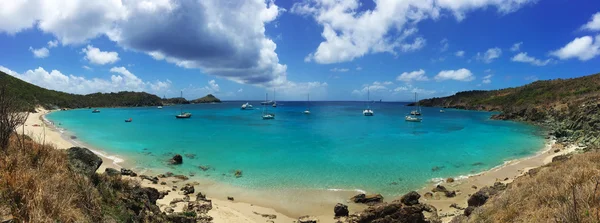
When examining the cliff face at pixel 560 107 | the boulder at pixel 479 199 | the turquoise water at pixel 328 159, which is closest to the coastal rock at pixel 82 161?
the turquoise water at pixel 328 159

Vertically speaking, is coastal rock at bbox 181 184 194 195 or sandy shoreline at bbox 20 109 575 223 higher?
coastal rock at bbox 181 184 194 195

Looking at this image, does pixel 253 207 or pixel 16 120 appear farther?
pixel 253 207

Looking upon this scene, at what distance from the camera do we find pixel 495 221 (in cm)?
894

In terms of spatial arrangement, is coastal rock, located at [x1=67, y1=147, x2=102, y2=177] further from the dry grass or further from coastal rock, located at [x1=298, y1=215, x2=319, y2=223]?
the dry grass

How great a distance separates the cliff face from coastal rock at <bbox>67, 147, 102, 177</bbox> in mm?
40069

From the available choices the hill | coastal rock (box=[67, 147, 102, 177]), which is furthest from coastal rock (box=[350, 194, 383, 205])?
the hill

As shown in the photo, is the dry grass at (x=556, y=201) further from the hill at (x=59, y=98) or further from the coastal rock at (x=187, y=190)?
the hill at (x=59, y=98)

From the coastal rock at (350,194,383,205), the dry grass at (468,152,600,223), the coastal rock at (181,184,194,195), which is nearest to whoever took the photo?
the dry grass at (468,152,600,223)

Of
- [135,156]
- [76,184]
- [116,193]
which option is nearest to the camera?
[76,184]

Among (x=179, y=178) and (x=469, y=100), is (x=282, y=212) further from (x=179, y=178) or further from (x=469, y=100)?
(x=469, y=100)

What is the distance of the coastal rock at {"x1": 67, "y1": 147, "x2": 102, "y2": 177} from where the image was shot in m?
9.99

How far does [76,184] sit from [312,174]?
1974 centimetres

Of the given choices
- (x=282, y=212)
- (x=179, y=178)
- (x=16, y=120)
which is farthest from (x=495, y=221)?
(x=179, y=178)

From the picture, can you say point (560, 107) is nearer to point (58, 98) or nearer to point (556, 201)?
point (556, 201)
